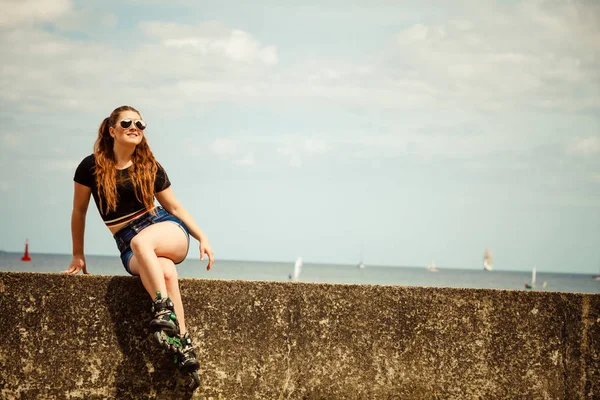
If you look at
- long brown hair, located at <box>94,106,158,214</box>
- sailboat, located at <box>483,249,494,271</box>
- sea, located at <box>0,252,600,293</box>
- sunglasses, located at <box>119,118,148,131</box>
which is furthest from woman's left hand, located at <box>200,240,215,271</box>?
sailboat, located at <box>483,249,494,271</box>

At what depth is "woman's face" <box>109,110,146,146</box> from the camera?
394 centimetres

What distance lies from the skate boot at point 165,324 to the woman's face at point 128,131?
39.9 inches

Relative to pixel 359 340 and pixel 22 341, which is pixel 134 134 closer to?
pixel 22 341

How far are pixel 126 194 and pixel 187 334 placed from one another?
3.09ft

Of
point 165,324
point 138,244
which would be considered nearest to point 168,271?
point 138,244

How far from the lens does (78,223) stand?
396cm

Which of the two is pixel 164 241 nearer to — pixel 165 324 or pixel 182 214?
pixel 182 214

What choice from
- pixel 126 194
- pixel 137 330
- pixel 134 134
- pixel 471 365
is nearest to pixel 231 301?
pixel 137 330

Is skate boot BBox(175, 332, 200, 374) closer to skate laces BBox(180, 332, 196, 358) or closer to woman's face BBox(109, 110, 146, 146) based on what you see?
skate laces BBox(180, 332, 196, 358)

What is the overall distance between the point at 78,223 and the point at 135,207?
1.26 ft

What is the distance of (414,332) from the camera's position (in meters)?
3.84

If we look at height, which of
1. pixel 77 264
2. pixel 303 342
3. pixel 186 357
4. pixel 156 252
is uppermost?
pixel 156 252

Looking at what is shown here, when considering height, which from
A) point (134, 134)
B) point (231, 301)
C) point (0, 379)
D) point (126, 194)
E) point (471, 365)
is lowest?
point (0, 379)

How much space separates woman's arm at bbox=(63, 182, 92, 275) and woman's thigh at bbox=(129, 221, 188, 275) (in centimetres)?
40
